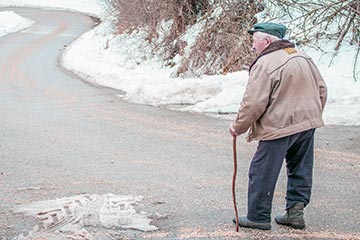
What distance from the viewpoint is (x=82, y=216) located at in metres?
4.95

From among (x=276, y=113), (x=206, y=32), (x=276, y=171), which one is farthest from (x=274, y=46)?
(x=206, y=32)

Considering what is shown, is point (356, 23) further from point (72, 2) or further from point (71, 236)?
point (72, 2)

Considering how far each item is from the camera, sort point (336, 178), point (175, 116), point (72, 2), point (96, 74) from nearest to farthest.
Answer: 1. point (336, 178)
2. point (175, 116)
3. point (96, 74)
4. point (72, 2)

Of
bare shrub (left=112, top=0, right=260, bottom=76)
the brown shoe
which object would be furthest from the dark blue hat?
bare shrub (left=112, top=0, right=260, bottom=76)

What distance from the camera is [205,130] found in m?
9.06

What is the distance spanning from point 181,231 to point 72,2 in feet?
189

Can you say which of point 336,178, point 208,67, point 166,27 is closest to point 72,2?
point 166,27

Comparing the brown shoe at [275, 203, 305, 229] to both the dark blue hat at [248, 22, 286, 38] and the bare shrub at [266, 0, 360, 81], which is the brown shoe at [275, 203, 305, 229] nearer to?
the dark blue hat at [248, 22, 286, 38]

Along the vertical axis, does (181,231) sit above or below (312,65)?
below

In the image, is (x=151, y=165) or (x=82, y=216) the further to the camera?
(x=151, y=165)

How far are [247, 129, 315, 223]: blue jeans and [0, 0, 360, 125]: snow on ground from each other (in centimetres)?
471

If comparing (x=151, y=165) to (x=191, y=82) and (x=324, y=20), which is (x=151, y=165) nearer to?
(x=191, y=82)

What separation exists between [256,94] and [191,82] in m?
7.81

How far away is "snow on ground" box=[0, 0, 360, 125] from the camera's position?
391 inches
